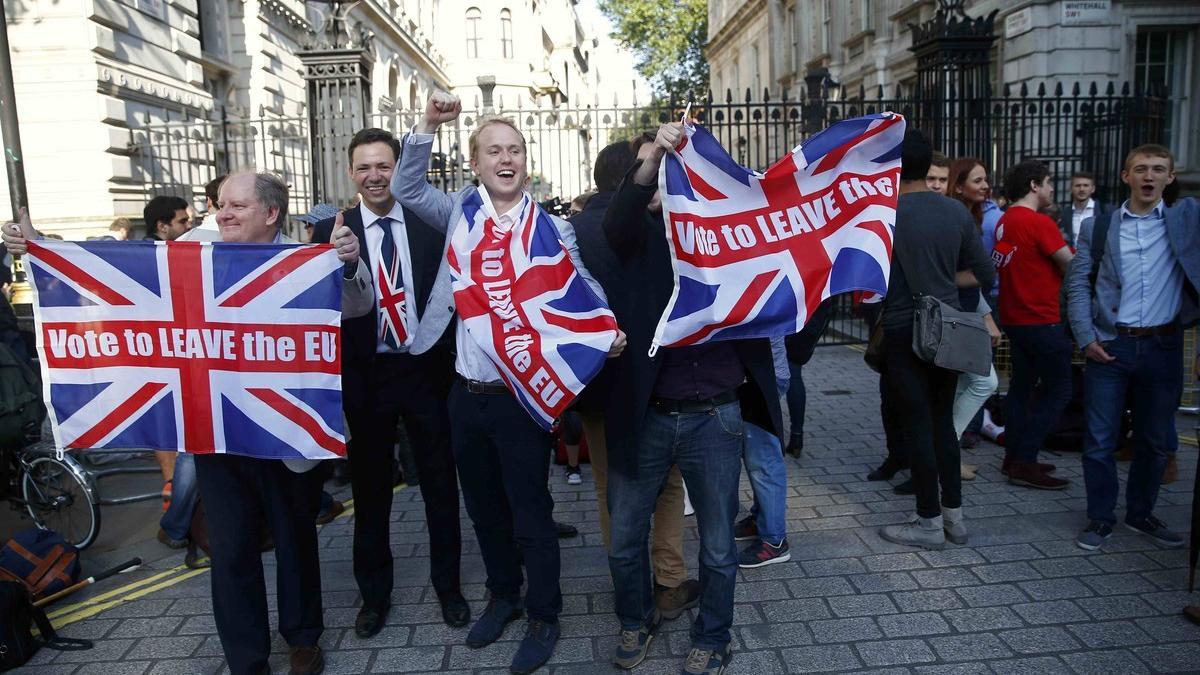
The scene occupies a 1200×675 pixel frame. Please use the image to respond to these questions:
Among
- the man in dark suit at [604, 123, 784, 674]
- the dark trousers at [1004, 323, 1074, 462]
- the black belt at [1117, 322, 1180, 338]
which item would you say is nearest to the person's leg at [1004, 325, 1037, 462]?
the dark trousers at [1004, 323, 1074, 462]

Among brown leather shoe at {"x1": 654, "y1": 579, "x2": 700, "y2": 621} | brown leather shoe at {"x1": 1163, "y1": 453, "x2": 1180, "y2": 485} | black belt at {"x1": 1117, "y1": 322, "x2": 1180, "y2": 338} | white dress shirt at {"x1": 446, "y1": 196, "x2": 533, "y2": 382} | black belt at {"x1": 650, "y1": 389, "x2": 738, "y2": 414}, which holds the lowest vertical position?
brown leather shoe at {"x1": 654, "y1": 579, "x2": 700, "y2": 621}

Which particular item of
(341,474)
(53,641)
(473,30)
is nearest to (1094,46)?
(341,474)

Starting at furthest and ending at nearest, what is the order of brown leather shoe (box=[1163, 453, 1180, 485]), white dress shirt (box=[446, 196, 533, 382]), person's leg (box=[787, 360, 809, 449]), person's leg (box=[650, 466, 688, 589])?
person's leg (box=[787, 360, 809, 449])
brown leather shoe (box=[1163, 453, 1180, 485])
person's leg (box=[650, 466, 688, 589])
white dress shirt (box=[446, 196, 533, 382])

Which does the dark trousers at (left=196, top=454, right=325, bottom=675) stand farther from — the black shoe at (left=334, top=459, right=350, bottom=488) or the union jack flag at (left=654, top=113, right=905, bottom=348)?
Result: the black shoe at (left=334, top=459, right=350, bottom=488)

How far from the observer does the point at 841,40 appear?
23.8m

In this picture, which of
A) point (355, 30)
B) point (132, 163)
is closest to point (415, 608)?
point (355, 30)

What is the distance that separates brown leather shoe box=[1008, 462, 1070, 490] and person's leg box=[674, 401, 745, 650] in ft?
10.2

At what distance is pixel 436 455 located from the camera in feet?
12.8

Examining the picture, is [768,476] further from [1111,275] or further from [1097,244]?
[1097,244]

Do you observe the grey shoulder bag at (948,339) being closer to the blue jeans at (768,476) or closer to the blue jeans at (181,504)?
the blue jeans at (768,476)

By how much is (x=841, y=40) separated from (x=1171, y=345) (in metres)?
21.4

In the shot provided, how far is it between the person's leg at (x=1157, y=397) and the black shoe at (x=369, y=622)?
406cm

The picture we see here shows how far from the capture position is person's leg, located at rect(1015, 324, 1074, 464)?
556cm

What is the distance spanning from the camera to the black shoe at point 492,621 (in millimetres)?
3730
